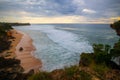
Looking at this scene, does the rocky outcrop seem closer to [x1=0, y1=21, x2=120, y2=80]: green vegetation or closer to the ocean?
[x1=0, y1=21, x2=120, y2=80]: green vegetation

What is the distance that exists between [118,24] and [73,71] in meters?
47.1

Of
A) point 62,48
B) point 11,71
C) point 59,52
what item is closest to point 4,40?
point 62,48

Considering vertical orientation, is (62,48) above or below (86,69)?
below

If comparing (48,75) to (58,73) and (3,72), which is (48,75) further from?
(3,72)

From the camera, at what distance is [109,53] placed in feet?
70.9

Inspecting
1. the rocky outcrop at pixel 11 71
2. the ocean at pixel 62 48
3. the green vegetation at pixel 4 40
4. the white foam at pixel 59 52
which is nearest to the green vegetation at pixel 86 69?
the rocky outcrop at pixel 11 71

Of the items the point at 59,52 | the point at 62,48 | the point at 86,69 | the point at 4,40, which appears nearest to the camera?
the point at 86,69

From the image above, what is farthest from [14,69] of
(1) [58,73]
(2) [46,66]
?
(1) [58,73]

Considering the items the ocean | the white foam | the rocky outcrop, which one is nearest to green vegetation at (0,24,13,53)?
the ocean

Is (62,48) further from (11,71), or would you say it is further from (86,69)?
(86,69)

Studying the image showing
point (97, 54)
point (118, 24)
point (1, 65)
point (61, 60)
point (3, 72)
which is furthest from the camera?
point (118, 24)

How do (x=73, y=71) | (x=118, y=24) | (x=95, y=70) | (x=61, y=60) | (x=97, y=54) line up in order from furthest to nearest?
(x=118, y=24) < (x=61, y=60) < (x=97, y=54) < (x=95, y=70) < (x=73, y=71)

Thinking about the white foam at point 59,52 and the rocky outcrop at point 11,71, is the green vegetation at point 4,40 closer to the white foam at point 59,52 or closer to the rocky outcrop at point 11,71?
the white foam at point 59,52

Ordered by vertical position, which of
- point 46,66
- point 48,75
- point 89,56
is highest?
point 48,75
